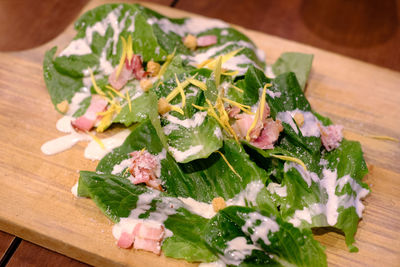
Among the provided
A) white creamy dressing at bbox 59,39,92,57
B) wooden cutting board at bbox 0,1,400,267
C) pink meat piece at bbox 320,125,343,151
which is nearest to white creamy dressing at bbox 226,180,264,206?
wooden cutting board at bbox 0,1,400,267

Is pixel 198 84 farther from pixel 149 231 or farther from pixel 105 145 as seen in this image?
pixel 149 231

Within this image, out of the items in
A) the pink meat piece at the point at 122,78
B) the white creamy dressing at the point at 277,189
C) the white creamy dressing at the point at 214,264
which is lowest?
the white creamy dressing at the point at 214,264

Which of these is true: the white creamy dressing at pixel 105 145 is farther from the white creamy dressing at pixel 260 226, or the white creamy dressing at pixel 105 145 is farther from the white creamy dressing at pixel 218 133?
the white creamy dressing at pixel 260 226

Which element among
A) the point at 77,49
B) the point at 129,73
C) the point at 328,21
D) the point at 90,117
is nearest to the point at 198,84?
the point at 129,73

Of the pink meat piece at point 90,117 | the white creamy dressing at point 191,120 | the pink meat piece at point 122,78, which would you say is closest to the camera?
the white creamy dressing at point 191,120

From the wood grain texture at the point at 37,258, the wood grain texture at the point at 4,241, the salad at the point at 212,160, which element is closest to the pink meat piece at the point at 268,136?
the salad at the point at 212,160

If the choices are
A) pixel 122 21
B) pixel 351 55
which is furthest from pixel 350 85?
pixel 122 21

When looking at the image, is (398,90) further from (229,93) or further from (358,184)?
(229,93)
